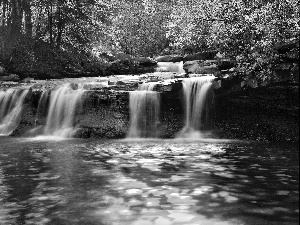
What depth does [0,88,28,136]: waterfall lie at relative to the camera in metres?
20.5

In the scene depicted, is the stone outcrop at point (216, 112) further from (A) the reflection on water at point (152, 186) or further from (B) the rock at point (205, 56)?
(B) the rock at point (205, 56)

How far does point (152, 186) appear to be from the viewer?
8664mm

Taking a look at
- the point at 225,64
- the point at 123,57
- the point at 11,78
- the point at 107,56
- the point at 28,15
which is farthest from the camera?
the point at 107,56

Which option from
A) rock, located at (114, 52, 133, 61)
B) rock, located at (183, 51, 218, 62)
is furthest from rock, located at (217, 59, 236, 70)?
rock, located at (114, 52, 133, 61)

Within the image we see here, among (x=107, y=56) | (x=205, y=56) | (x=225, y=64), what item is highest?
(x=107, y=56)

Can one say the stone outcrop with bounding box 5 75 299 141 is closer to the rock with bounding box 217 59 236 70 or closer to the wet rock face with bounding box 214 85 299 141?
the wet rock face with bounding box 214 85 299 141

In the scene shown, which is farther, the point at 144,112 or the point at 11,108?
the point at 11,108

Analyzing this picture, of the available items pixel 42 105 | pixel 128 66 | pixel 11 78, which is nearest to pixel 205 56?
pixel 128 66

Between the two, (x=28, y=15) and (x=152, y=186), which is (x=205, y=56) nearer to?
(x=28, y=15)

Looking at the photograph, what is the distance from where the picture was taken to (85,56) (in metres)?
30.7

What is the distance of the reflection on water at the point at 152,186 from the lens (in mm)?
6668

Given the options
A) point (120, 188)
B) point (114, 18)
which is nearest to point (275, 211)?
point (120, 188)

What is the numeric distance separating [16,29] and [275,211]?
28.3 meters

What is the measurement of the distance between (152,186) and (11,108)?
14.4 m
